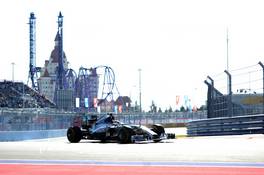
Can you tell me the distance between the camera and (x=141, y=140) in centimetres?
2003

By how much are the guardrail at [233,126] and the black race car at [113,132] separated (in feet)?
8.75

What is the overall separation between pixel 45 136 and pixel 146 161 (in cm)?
2247

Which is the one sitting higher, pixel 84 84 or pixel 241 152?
pixel 84 84

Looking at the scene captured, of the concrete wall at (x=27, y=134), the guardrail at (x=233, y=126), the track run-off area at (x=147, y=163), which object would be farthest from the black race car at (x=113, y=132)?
the track run-off area at (x=147, y=163)

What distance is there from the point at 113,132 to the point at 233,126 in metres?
5.15

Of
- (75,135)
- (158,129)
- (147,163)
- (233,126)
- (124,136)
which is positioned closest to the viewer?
(147,163)

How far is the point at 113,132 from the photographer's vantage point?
21.4 m

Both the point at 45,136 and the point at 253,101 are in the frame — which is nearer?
the point at 253,101

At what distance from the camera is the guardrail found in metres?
21.0

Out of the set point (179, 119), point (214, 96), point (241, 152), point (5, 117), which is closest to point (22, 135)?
point (5, 117)

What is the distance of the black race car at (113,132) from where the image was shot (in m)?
20.2

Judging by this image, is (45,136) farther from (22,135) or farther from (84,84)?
(84,84)

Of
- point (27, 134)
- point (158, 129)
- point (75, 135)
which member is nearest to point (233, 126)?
point (158, 129)

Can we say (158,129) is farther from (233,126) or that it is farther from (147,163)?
(147,163)
